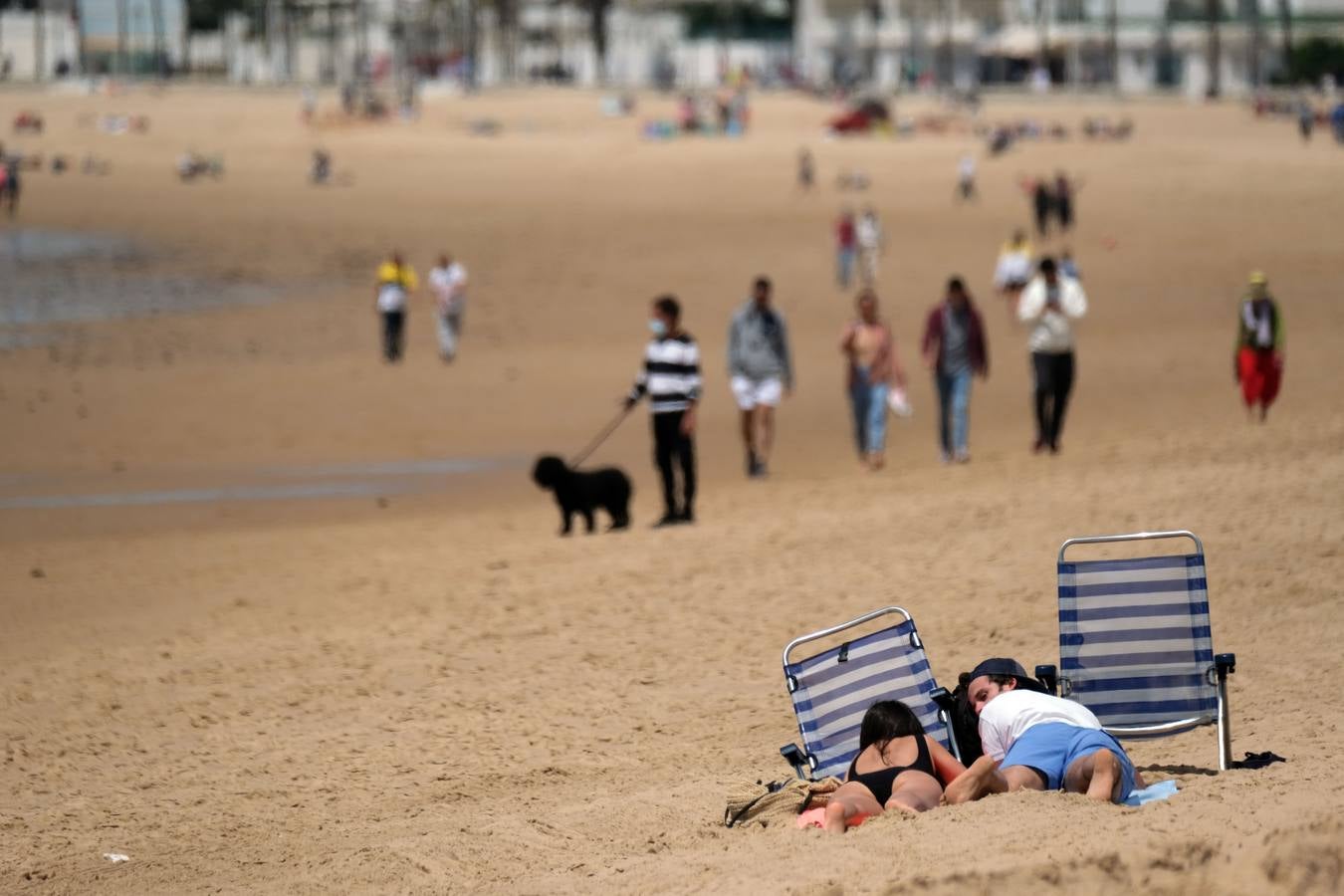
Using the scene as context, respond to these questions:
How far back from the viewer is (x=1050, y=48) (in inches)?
3605

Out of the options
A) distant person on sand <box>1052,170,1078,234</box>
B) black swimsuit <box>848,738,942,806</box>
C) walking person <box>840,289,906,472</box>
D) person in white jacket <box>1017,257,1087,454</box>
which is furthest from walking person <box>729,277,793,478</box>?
distant person on sand <box>1052,170,1078,234</box>

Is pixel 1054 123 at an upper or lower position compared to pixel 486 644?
upper

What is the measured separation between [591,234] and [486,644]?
2871 cm

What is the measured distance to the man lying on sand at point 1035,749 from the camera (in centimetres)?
531

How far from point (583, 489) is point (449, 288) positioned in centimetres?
1013

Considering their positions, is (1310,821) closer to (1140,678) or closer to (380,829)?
(1140,678)

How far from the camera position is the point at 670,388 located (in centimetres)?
1168

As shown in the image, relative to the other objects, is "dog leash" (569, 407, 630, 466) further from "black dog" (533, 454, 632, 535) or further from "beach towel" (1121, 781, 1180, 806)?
"beach towel" (1121, 781, 1180, 806)

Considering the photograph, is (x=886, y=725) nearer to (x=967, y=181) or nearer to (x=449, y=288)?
(x=449, y=288)

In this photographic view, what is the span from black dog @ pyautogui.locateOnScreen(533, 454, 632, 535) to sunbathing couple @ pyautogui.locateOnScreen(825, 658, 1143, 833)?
636cm

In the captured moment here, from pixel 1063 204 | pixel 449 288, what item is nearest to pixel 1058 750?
pixel 449 288

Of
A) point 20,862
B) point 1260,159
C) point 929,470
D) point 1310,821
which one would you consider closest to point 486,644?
point 20,862

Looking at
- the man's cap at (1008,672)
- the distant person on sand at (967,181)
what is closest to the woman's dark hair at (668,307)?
the man's cap at (1008,672)

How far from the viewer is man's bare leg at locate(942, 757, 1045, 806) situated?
531 centimetres
